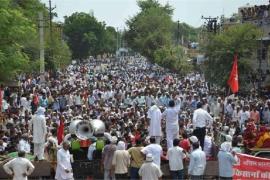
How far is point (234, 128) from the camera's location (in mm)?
23297

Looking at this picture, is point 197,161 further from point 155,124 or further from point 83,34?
point 83,34

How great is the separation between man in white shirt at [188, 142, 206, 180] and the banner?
2087 millimetres

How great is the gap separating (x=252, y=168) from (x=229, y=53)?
35660mm

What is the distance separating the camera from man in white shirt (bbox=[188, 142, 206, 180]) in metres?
16.5

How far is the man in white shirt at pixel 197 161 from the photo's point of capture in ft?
54.2

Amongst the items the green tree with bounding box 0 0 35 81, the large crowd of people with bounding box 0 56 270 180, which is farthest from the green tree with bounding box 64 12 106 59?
the large crowd of people with bounding box 0 56 270 180

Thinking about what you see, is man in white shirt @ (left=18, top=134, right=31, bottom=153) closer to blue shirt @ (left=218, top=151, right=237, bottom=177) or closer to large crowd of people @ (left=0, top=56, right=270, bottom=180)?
large crowd of people @ (left=0, top=56, right=270, bottom=180)

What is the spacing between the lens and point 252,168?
1437cm

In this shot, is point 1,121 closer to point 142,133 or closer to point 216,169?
point 142,133

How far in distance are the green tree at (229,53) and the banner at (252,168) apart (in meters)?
34.2

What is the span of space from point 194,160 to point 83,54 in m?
125

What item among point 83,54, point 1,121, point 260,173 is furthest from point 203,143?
point 83,54

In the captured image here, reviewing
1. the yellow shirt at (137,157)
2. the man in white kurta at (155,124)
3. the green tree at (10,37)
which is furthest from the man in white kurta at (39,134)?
the green tree at (10,37)

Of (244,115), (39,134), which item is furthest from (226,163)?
(244,115)
